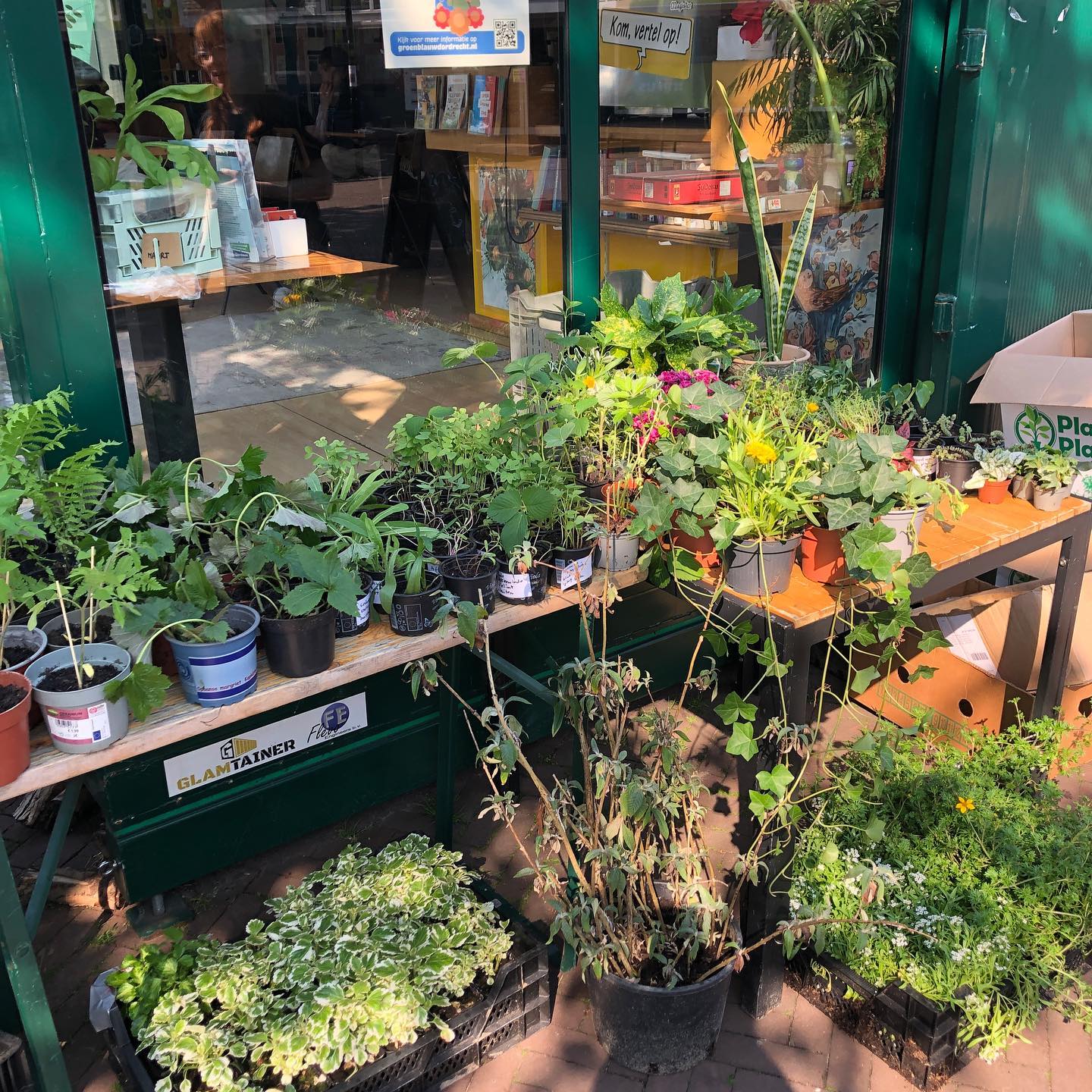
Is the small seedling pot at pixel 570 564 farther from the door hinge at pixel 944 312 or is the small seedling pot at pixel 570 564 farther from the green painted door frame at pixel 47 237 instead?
the door hinge at pixel 944 312

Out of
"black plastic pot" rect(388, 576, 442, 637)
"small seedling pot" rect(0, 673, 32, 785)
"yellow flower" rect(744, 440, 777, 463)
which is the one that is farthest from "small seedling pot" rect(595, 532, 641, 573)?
"small seedling pot" rect(0, 673, 32, 785)

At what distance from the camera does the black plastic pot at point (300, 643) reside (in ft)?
7.73

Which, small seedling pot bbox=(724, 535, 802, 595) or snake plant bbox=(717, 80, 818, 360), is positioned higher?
snake plant bbox=(717, 80, 818, 360)

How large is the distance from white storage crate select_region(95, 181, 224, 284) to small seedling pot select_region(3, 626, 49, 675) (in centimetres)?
97

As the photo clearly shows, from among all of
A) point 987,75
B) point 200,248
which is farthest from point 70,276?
point 987,75

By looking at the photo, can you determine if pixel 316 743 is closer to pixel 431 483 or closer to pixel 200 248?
pixel 431 483

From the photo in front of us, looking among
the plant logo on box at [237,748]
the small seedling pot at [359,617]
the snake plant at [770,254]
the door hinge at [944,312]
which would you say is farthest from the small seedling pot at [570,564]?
the door hinge at [944,312]

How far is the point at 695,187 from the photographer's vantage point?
4.03 m

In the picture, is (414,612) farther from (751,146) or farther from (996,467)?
(751,146)

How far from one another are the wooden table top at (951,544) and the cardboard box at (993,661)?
0.52 meters

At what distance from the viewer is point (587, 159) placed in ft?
11.7

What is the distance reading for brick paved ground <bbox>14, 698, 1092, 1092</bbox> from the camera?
2799 mm

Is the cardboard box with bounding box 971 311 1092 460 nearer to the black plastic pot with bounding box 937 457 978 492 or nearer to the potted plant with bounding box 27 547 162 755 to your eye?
the black plastic pot with bounding box 937 457 978 492

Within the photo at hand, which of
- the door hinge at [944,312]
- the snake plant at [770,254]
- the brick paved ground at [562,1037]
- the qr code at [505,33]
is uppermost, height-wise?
the qr code at [505,33]
